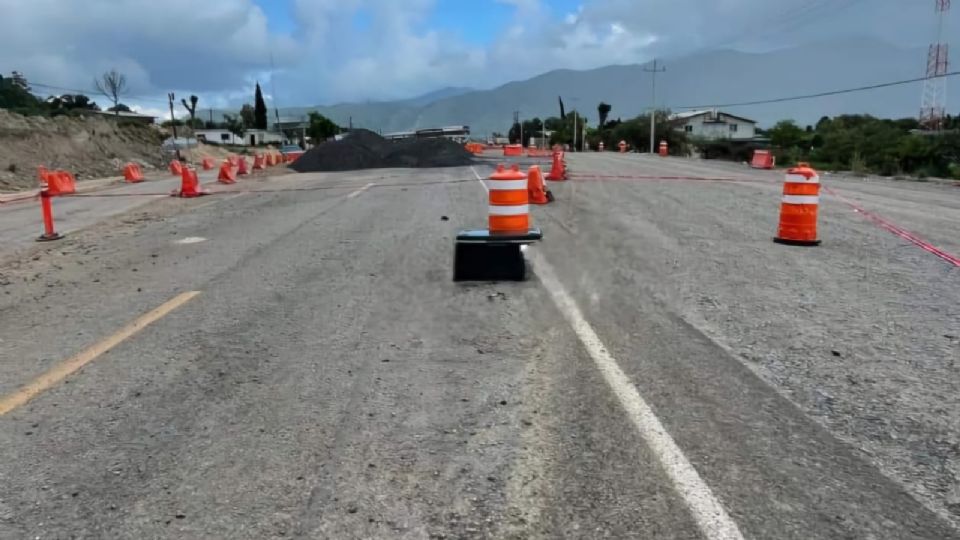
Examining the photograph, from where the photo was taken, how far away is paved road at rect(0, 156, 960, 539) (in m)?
3.25

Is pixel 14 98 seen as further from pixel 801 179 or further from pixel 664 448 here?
pixel 664 448

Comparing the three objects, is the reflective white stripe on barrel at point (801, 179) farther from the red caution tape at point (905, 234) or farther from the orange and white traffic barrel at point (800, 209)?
the red caution tape at point (905, 234)

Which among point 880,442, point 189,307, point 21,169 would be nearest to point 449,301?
point 189,307

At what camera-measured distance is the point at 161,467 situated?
3734 mm

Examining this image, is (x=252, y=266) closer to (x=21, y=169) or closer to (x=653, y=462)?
(x=653, y=462)

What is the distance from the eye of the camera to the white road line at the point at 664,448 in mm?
3158

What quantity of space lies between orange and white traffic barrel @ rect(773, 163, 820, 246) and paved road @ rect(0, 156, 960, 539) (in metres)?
3.13

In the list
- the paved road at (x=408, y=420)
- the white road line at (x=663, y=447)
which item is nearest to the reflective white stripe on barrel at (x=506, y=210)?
the paved road at (x=408, y=420)

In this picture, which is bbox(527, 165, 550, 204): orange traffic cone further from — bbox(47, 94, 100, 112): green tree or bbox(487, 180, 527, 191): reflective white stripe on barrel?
bbox(47, 94, 100, 112): green tree

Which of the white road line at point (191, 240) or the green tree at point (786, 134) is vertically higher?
the green tree at point (786, 134)

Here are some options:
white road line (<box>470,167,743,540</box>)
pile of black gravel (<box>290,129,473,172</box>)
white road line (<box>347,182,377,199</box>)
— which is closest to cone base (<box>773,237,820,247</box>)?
white road line (<box>470,167,743,540</box>)

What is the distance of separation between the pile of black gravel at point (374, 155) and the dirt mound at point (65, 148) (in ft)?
34.1

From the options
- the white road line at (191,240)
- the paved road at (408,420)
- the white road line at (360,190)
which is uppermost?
the white road line at (360,190)

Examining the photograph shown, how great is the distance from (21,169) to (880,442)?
34567 mm
